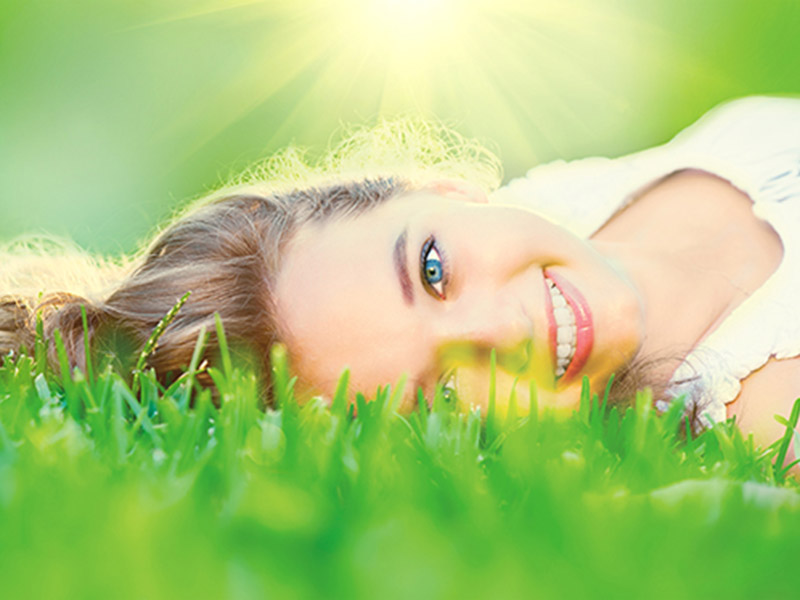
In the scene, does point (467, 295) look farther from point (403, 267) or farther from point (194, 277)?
point (194, 277)

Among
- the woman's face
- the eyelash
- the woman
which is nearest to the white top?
the woman

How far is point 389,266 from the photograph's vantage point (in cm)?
161

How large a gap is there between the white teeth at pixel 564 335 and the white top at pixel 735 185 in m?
0.35

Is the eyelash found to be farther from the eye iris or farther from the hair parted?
the hair parted

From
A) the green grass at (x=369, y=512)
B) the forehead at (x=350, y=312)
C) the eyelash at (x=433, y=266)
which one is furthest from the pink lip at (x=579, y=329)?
the green grass at (x=369, y=512)

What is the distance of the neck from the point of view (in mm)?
2018

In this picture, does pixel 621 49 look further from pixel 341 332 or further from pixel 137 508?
pixel 137 508

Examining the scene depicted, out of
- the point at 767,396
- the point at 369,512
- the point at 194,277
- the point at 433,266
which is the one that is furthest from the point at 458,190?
the point at 369,512

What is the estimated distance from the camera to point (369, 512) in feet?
2.20

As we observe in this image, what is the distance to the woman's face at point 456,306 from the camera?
60.6 inches

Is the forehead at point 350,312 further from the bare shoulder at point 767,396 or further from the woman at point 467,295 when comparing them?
the bare shoulder at point 767,396

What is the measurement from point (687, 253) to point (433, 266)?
1.10m

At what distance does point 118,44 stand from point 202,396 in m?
5.59

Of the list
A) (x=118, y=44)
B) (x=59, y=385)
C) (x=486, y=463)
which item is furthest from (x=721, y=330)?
(x=118, y=44)
